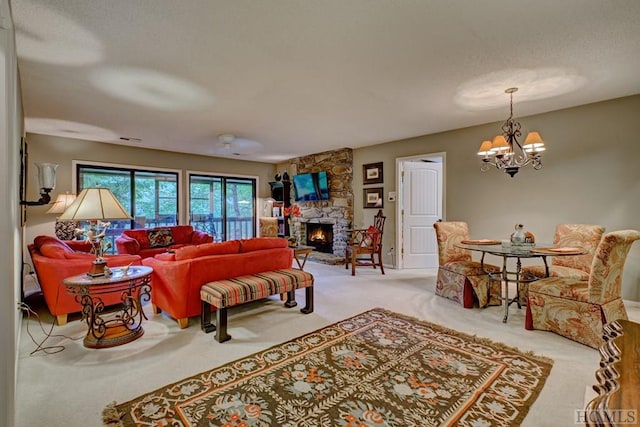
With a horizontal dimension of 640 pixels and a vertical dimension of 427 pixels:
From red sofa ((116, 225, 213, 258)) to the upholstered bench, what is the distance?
2852 millimetres

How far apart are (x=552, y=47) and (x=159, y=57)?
327cm

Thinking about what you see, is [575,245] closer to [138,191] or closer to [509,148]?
[509,148]

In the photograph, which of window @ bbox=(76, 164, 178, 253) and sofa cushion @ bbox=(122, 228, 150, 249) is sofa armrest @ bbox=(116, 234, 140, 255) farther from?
window @ bbox=(76, 164, 178, 253)

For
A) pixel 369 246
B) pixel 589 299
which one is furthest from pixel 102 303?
pixel 589 299

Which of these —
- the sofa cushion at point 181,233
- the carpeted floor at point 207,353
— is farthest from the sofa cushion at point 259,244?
the sofa cushion at point 181,233

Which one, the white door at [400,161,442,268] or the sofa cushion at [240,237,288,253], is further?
the white door at [400,161,442,268]

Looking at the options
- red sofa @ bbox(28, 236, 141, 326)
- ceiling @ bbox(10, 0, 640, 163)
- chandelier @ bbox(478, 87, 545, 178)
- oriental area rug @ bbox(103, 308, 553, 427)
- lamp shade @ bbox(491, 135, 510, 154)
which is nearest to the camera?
oriental area rug @ bbox(103, 308, 553, 427)

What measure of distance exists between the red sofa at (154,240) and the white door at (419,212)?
389 centimetres

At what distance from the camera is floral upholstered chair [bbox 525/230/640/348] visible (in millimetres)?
2379

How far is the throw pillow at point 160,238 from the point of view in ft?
17.9

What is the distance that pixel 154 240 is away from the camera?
5.46 meters

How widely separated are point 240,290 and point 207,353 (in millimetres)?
570

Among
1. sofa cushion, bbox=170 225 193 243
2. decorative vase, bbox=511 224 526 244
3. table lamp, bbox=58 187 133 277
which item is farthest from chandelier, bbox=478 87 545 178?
sofa cushion, bbox=170 225 193 243

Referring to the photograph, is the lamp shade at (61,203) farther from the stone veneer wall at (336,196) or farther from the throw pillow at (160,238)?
the stone veneer wall at (336,196)
